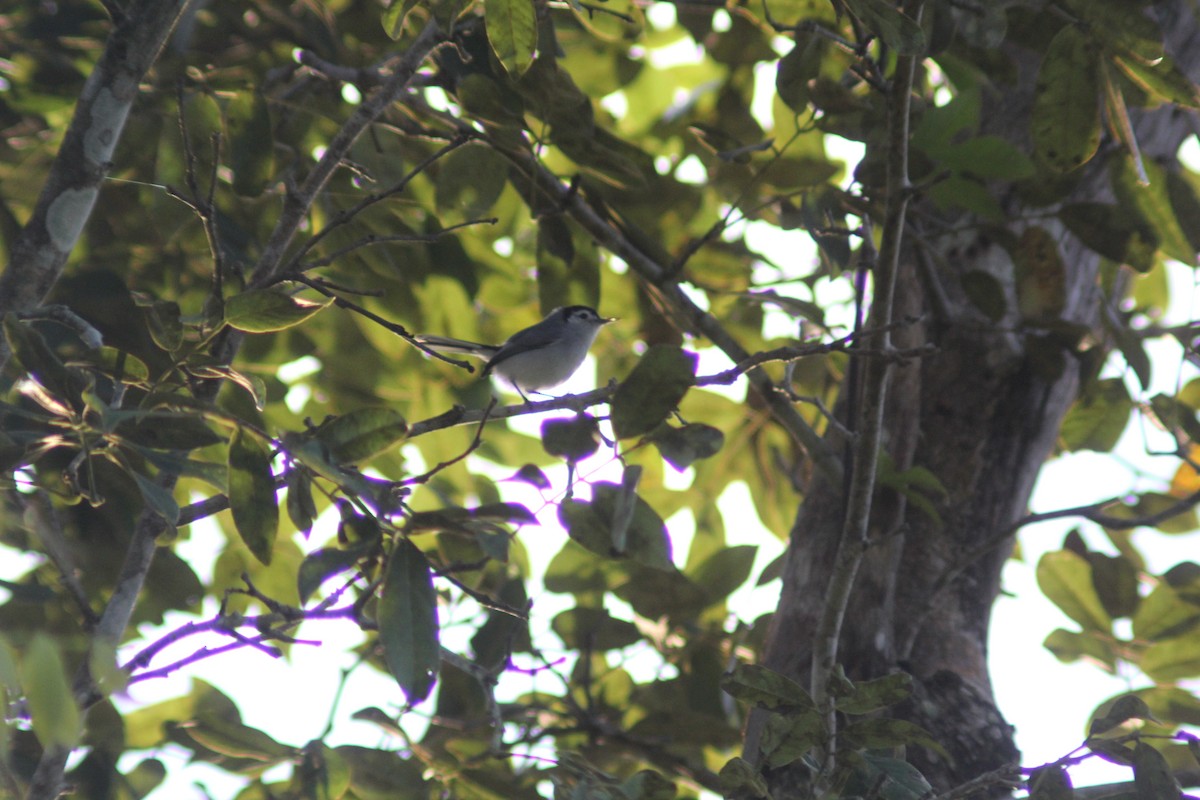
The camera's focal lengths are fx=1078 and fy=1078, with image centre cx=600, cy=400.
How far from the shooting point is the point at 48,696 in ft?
3.62

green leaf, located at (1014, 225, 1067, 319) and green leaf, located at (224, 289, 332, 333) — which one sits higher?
green leaf, located at (1014, 225, 1067, 319)

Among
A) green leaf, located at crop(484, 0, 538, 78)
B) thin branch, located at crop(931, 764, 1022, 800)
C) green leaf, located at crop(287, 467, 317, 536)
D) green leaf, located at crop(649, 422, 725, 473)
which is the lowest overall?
thin branch, located at crop(931, 764, 1022, 800)

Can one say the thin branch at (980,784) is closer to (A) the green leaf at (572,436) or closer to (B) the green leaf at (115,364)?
(A) the green leaf at (572,436)

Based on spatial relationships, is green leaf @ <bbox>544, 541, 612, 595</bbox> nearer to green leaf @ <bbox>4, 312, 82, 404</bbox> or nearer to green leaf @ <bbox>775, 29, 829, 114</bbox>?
green leaf @ <bbox>775, 29, 829, 114</bbox>

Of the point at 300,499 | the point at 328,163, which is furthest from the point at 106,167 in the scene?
the point at 300,499

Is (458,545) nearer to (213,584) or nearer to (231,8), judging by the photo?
(213,584)

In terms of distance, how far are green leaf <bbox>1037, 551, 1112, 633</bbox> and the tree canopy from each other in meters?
0.01

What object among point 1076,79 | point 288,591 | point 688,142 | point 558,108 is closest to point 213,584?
point 288,591

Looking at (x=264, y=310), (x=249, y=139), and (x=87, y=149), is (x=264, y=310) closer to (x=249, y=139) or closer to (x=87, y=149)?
(x=87, y=149)

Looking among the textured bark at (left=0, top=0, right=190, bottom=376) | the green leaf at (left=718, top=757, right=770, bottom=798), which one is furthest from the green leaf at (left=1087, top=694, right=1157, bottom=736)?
the textured bark at (left=0, top=0, right=190, bottom=376)

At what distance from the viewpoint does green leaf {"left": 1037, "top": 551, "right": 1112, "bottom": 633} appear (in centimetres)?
334

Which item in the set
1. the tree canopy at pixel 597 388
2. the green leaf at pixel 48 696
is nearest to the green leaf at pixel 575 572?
the tree canopy at pixel 597 388

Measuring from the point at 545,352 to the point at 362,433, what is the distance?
127 inches

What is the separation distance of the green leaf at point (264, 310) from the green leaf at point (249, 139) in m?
1.10
